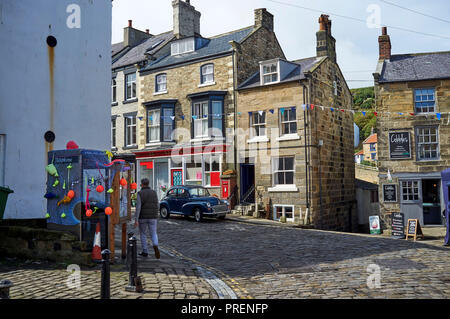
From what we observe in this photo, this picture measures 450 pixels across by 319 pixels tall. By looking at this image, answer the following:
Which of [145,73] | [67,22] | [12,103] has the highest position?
[145,73]

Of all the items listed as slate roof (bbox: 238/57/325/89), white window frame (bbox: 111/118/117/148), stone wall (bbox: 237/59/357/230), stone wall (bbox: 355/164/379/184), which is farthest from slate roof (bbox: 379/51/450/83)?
white window frame (bbox: 111/118/117/148)

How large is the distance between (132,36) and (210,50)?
11.1 meters

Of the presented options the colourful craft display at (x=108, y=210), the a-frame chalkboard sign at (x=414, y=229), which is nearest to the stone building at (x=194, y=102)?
the a-frame chalkboard sign at (x=414, y=229)

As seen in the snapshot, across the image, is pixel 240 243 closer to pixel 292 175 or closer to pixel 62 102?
pixel 62 102

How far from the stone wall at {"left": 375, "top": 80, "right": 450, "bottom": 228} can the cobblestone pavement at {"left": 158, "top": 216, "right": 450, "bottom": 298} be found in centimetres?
964

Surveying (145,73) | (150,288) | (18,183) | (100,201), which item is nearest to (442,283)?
(150,288)

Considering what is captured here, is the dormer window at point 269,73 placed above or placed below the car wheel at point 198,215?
above

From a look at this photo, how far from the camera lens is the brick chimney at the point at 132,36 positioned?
3250cm

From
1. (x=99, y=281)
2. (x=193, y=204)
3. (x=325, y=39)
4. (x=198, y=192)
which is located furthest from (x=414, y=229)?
(x=99, y=281)

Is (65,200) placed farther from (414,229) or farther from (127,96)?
(127,96)

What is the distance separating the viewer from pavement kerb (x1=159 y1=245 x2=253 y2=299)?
635 centimetres

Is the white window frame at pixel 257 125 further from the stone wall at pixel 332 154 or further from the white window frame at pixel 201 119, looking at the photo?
the white window frame at pixel 201 119

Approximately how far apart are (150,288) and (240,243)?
5813mm
